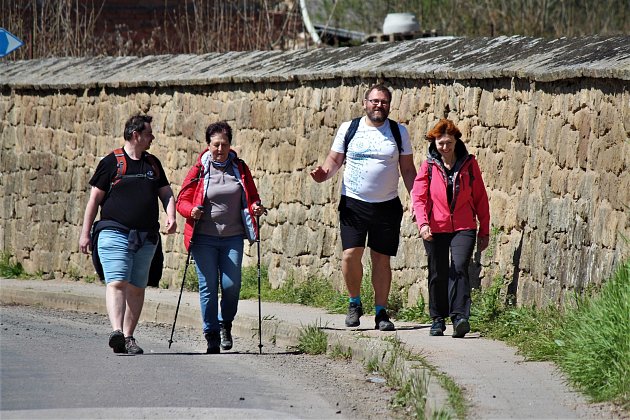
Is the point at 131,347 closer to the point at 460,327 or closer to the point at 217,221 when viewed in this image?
the point at 217,221

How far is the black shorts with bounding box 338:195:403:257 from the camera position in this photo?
10.8 metres

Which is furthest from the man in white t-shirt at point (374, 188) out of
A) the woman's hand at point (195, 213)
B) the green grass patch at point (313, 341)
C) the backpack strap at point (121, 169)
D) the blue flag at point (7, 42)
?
the blue flag at point (7, 42)

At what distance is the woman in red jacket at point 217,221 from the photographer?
34.4 feet

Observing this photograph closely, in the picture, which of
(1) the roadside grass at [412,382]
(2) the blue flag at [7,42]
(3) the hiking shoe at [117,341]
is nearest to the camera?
(1) the roadside grass at [412,382]

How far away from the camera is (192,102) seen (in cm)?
1534

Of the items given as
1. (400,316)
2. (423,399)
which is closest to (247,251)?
(400,316)

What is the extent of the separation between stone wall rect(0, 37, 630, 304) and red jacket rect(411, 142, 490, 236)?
1.43 ft

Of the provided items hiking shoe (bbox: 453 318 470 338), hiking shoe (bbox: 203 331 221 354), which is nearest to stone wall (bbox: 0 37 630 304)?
hiking shoe (bbox: 453 318 470 338)

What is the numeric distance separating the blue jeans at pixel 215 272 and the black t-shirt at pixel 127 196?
0.45 m

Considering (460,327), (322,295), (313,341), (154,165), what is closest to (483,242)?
(460,327)

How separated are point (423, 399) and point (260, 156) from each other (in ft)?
23.0

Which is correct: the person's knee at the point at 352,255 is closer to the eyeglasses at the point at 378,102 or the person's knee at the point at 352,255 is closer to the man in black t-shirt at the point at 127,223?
the eyeglasses at the point at 378,102

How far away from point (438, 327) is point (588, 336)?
2.33m

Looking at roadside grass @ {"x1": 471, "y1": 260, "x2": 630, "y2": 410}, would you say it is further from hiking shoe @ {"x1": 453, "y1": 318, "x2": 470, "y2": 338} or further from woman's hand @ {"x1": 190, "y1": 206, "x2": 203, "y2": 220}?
woman's hand @ {"x1": 190, "y1": 206, "x2": 203, "y2": 220}
